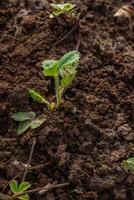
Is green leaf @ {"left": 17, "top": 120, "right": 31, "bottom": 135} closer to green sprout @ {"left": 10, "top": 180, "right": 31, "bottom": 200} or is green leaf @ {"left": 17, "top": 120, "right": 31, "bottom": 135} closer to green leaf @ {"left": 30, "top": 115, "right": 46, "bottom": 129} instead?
green leaf @ {"left": 30, "top": 115, "right": 46, "bottom": 129}

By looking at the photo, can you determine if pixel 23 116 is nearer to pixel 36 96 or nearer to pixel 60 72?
pixel 36 96

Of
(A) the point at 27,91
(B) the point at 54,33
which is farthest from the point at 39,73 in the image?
(B) the point at 54,33

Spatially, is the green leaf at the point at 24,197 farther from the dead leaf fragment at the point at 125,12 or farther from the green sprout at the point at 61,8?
the dead leaf fragment at the point at 125,12

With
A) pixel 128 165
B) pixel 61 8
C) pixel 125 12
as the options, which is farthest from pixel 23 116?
pixel 125 12

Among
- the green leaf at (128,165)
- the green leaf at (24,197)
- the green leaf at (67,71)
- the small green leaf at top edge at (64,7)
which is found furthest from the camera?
the small green leaf at top edge at (64,7)

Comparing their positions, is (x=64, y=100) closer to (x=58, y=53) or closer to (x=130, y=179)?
(x=58, y=53)

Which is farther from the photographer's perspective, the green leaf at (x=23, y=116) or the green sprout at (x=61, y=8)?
the green sprout at (x=61, y=8)

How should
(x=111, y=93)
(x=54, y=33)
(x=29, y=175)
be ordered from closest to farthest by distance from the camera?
(x=29, y=175)
(x=111, y=93)
(x=54, y=33)

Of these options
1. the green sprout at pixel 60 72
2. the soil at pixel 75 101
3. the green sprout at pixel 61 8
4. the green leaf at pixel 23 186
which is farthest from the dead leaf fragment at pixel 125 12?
the green leaf at pixel 23 186
